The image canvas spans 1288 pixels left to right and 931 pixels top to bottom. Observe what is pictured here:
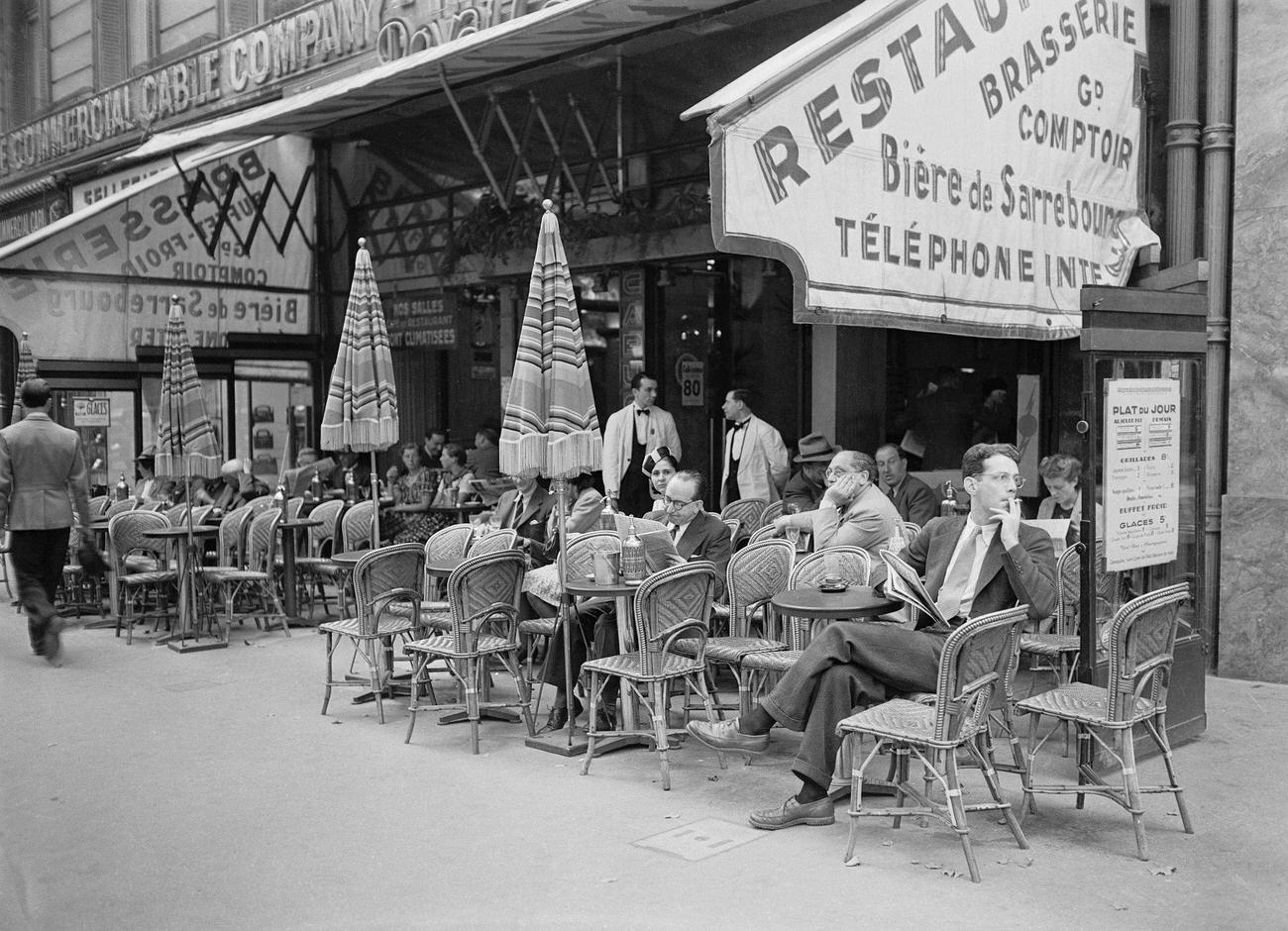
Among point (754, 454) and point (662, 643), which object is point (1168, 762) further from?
point (754, 454)

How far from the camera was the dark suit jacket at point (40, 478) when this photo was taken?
9414 millimetres

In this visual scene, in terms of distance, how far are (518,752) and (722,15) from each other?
7491 mm

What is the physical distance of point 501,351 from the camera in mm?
15953

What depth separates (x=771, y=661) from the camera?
6391mm

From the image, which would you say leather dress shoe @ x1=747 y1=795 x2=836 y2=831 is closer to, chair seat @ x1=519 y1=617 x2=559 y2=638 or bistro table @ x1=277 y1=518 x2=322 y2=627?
chair seat @ x1=519 y1=617 x2=559 y2=638

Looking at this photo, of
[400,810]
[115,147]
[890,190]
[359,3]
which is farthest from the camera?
Answer: [115,147]

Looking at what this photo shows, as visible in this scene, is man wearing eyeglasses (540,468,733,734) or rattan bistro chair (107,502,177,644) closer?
man wearing eyeglasses (540,468,733,734)

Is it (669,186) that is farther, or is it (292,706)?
(669,186)

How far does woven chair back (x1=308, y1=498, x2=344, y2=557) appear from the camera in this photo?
464 inches

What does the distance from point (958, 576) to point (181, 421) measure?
7254mm

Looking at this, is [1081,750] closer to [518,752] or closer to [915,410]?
[518,752]

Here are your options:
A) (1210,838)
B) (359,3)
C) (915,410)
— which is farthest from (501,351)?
Answer: (1210,838)

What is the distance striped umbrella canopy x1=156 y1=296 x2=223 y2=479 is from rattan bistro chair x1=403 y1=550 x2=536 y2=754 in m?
4.16

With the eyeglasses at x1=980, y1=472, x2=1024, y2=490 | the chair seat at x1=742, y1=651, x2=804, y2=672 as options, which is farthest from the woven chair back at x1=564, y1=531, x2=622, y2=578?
the eyeglasses at x1=980, y1=472, x2=1024, y2=490
